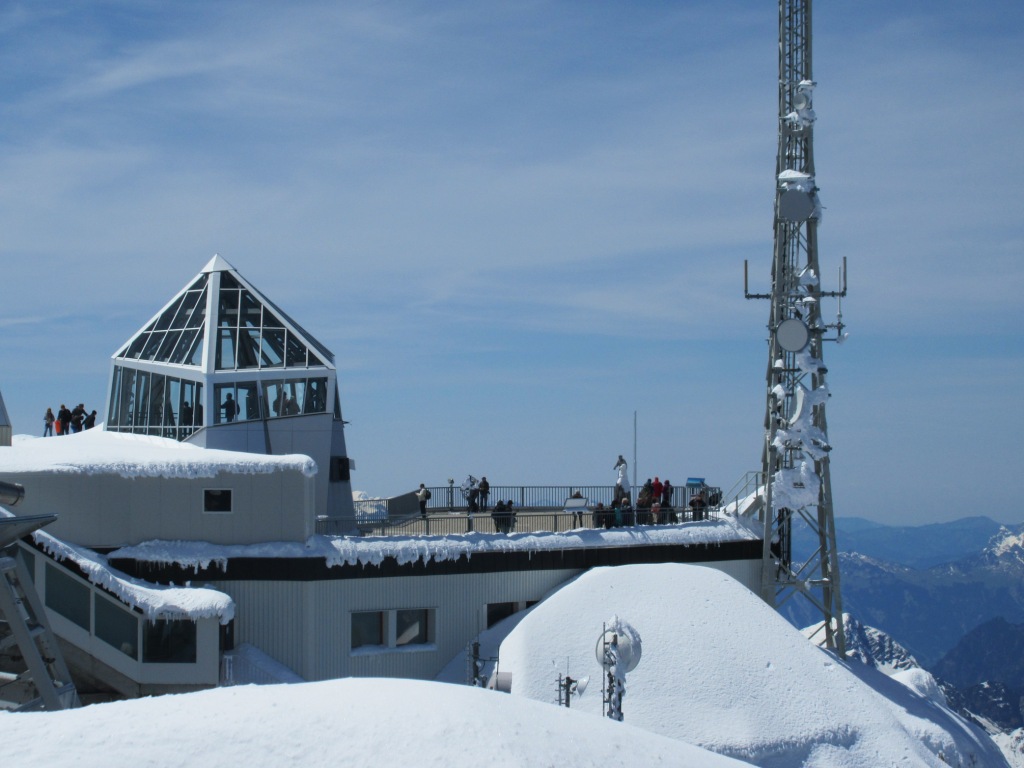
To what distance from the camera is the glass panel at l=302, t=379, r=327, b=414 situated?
1634 inches

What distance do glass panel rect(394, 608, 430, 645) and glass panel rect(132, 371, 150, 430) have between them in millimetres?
13238

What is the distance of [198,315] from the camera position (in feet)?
136

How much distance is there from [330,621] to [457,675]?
3723 mm

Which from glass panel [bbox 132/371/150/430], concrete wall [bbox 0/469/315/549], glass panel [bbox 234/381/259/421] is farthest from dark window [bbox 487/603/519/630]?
glass panel [bbox 132/371/150/430]

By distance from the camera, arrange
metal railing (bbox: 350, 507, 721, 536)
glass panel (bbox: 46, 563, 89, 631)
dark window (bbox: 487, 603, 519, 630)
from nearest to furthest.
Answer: glass panel (bbox: 46, 563, 89, 631) < dark window (bbox: 487, 603, 519, 630) < metal railing (bbox: 350, 507, 721, 536)

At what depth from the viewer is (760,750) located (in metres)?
28.8

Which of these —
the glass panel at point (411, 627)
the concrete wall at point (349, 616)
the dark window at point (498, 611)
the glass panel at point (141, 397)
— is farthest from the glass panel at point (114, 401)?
the dark window at point (498, 611)

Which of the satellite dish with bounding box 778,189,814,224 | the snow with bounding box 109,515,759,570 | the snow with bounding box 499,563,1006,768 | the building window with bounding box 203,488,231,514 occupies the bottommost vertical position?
the snow with bounding box 499,563,1006,768

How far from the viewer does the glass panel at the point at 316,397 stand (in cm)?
4150

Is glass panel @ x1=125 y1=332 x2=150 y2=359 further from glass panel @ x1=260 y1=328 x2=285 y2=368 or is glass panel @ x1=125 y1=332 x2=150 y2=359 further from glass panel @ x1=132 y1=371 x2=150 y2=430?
glass panel @ x1=260 y1=328 x2=285 y2=368

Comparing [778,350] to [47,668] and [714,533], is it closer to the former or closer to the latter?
[714,533]

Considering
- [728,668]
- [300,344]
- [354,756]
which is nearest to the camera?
[354,756]

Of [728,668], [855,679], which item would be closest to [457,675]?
[728,668]

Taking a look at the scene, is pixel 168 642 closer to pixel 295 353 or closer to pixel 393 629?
pixel 393 629
